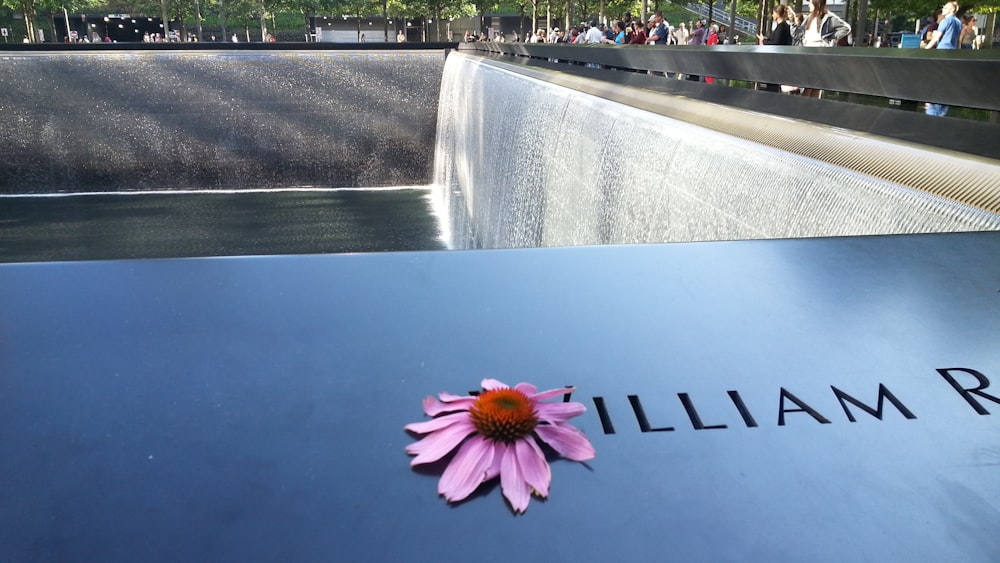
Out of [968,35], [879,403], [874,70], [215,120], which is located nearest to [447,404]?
[879,403]

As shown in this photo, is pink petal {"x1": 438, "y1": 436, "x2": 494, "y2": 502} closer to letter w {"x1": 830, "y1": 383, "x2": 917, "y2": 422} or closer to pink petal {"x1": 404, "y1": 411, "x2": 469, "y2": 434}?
pink petal {"x1": 404, "y1": 411, "x2": 469, "y2": 434}

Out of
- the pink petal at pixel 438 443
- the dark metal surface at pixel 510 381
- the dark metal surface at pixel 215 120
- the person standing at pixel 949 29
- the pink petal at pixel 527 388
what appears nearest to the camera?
the dark metal surface at pixel 510 381

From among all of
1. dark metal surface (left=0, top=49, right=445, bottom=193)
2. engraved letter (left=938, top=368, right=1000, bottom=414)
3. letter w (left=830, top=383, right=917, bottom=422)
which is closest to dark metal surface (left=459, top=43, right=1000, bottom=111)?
engraved letter (left=938, top=368, right=1000, bottom=414)

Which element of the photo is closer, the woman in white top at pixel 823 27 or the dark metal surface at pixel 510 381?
the dark metal surface at pixel 510 381

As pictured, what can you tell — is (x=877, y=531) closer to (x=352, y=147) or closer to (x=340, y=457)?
(x=340, y=457)

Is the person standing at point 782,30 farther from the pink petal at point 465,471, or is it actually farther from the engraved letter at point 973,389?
the pink petal at point 465,471

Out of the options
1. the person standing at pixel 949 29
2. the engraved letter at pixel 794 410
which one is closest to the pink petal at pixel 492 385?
the engraved letter at pixel 794 410
